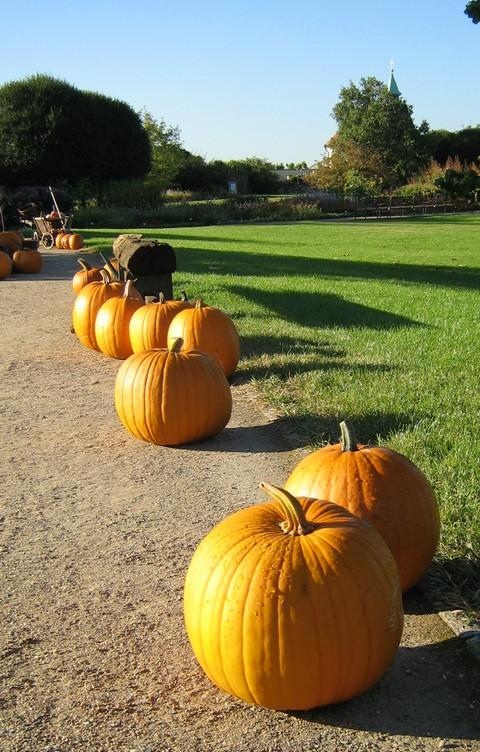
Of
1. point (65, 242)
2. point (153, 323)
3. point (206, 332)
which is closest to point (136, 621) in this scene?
point (206, 332)

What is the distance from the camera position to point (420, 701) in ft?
8.38

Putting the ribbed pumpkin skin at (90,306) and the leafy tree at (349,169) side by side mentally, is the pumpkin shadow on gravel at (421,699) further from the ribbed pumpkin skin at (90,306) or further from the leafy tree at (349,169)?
the leafy tree at (349,169)

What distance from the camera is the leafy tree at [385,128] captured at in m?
71.6

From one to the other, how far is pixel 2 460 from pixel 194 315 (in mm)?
1930

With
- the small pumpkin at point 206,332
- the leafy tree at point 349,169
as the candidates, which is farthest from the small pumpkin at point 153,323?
the leafy tree at point 349,169

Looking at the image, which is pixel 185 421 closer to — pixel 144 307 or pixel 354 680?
pixel 144 307

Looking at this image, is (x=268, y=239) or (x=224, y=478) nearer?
(x=224, y=478)

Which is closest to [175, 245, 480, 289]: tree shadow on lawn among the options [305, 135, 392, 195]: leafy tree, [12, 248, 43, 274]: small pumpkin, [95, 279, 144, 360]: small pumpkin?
[12, 248, 43, 274]: small pumpkin

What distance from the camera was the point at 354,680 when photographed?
2.50 meters

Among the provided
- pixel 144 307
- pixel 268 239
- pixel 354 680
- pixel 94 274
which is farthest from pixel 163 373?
pixel 268 239

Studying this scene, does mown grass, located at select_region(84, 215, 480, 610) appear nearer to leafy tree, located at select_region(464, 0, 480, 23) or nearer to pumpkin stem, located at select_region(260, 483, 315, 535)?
pumpkin stem, located at select_region(260, 483, 315, 535)

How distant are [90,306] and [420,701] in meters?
5.95

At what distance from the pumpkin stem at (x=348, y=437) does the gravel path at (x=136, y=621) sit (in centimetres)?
61

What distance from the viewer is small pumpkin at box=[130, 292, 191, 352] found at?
6.70 meters
